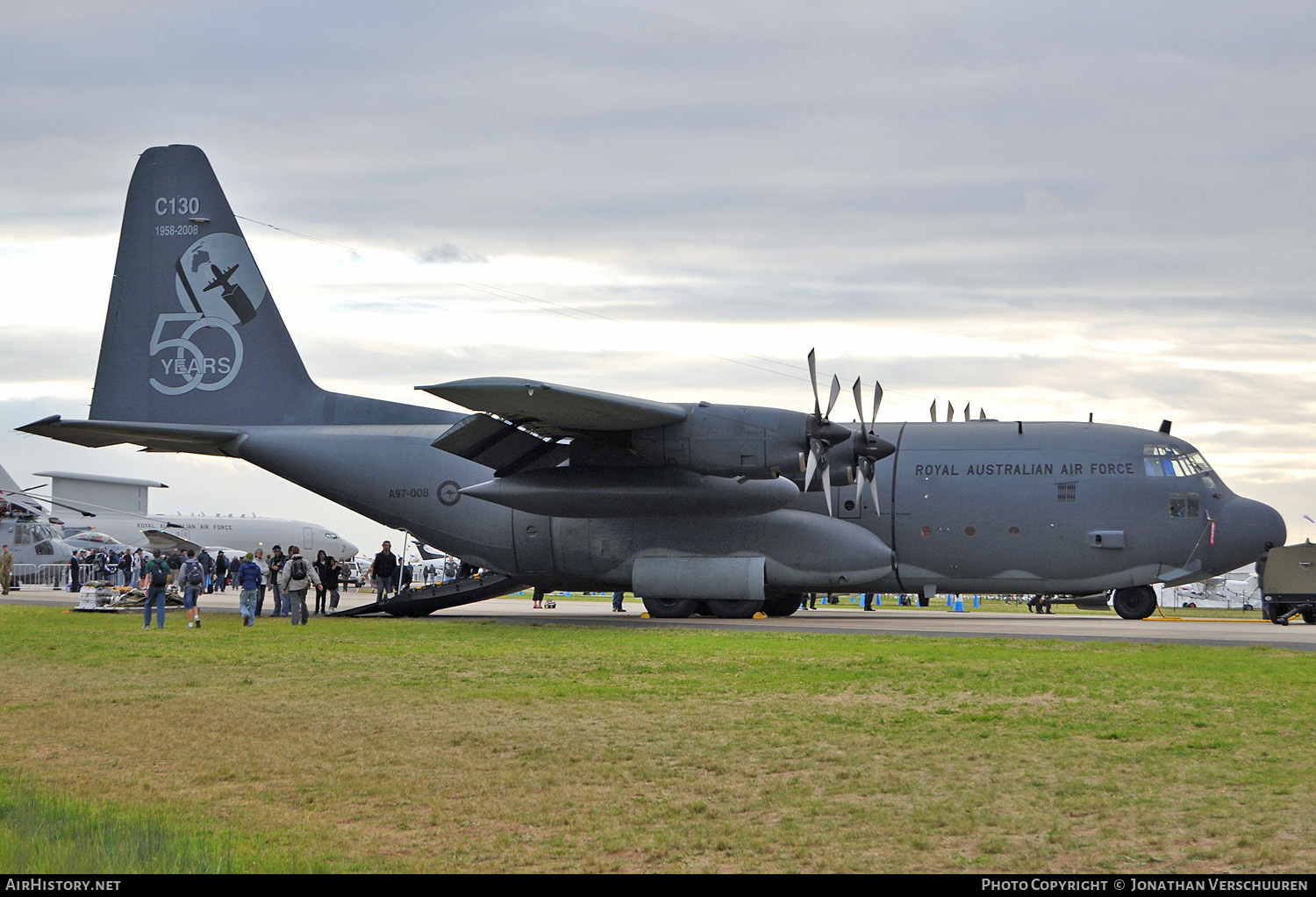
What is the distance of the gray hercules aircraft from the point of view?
22516 millimetres

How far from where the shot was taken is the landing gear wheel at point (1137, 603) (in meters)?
25.8

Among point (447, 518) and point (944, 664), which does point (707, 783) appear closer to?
point (944, 664)

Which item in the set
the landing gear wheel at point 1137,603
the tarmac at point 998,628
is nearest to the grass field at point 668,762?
the tarmac at point 998,628

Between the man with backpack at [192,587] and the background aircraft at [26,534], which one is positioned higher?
the background aircraft at [26,534]

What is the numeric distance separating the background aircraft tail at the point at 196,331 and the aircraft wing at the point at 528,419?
14.3 ft

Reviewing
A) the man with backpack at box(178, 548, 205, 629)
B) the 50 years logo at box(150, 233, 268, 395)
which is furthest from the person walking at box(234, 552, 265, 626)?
the 50 years logo at box(150, 233, 268, 395)

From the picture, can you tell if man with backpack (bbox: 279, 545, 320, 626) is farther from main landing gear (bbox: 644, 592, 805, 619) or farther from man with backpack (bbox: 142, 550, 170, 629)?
main landing gear (bbox: 644, 592, 805, 619)

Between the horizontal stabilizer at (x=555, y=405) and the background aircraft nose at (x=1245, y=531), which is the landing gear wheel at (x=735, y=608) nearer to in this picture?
the horizontal stabilizer at (x=555, y=405)

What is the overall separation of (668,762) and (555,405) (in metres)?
12.0

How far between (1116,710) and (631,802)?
5805 millimetres

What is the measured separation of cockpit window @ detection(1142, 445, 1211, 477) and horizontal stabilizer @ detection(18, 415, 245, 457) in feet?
63.2

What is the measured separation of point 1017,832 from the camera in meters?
6.94

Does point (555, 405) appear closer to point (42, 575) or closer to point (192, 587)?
point (192, 587)
